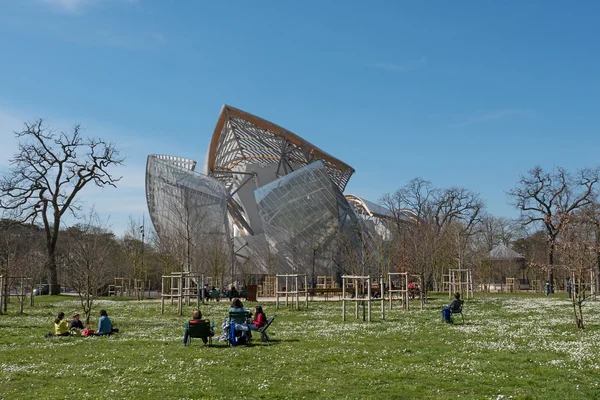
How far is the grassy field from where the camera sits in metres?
Result: 10.2

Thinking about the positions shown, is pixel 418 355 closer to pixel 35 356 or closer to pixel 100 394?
pixel 100 394

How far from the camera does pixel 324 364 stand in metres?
13.0

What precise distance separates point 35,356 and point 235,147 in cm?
7026

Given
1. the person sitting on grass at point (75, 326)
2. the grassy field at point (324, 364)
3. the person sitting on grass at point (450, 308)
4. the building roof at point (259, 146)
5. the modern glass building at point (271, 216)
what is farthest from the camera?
the building roof at point (259, 146)

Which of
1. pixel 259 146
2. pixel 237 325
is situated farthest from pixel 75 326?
pixel 259 146

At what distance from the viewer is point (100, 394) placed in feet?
33.4

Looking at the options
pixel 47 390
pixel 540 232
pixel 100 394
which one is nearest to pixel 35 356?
pixel 47 390

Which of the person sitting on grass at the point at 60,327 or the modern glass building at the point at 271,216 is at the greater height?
the modern glass building at the point at 271,216

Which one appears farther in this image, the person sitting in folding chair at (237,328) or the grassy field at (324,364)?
the person sitting in folding chair at (237,328)

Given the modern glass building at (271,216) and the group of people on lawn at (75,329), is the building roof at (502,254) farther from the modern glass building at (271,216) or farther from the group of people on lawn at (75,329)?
the group of people on lawn at (75,329)

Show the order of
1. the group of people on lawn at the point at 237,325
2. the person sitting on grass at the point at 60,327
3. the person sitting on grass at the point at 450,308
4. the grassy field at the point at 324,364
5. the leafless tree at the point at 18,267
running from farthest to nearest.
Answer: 1. the leafless tree at the point at 18,267
2. the person sitting on grass at the point at 450,308
3. the person sitting on grass at the point at 60,327
4. the group of people on lawn at the point at 237,325
5. the grassy field at the point at 324,364

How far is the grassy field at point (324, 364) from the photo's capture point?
10.2m

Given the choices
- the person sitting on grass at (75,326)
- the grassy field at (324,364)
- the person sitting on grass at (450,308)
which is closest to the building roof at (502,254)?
the person sitting on grass at (450,308)

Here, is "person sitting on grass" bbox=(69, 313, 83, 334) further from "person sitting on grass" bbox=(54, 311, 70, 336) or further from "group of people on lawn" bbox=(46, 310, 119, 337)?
"person sitting on grass" bbox=(54, 311, 70, 336)
